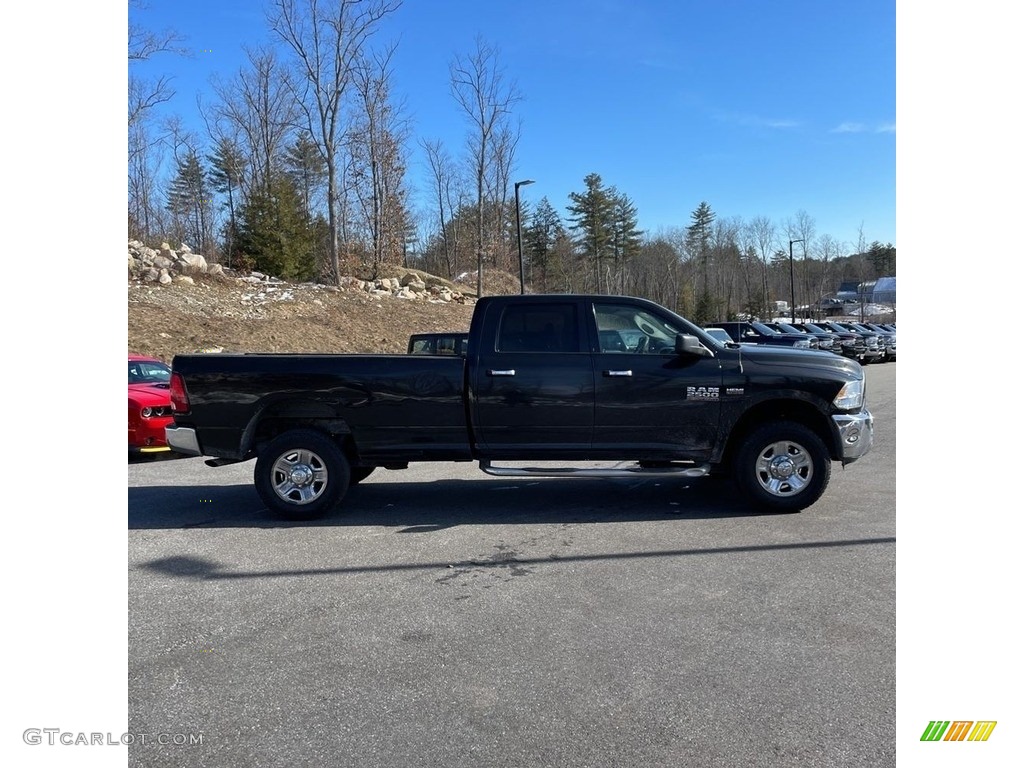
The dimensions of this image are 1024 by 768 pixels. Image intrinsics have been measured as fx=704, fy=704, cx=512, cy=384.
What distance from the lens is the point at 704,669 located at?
3.55 metres

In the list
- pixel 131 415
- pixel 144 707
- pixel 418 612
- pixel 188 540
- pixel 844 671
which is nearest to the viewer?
pixel 144 707

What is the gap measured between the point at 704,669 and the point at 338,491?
155 inches

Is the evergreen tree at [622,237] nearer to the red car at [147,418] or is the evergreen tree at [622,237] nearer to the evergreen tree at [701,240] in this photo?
the evergreen tree at [701,240]

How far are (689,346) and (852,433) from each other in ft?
5.64

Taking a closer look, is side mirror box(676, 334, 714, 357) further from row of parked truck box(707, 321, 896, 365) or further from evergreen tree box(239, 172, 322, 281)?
evergreen tree box(239, 172, 322, 281)

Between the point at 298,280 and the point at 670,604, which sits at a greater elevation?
the point at 298,280

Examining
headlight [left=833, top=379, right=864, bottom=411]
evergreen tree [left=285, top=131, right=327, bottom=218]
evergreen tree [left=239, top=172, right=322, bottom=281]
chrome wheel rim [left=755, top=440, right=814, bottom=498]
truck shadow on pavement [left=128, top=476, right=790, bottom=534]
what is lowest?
truck shadow on pavement [left=128, top=476, right=790, bottom=534]

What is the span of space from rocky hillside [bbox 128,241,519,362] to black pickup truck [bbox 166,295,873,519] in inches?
575

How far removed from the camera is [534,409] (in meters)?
6.47

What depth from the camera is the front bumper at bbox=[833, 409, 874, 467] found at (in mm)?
6418

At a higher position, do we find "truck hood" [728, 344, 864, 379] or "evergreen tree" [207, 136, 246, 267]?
"evergreen tree" [207, 136, 246, 267]

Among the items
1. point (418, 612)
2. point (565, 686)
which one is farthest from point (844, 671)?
point (418, 612)

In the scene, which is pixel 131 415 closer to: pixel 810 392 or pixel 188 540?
pixel 188 540

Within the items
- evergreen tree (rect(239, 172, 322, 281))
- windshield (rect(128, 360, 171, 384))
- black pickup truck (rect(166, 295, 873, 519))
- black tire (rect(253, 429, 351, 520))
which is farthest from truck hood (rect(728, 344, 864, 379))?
evergreen tree (rect(239, 172, 322, 281))
